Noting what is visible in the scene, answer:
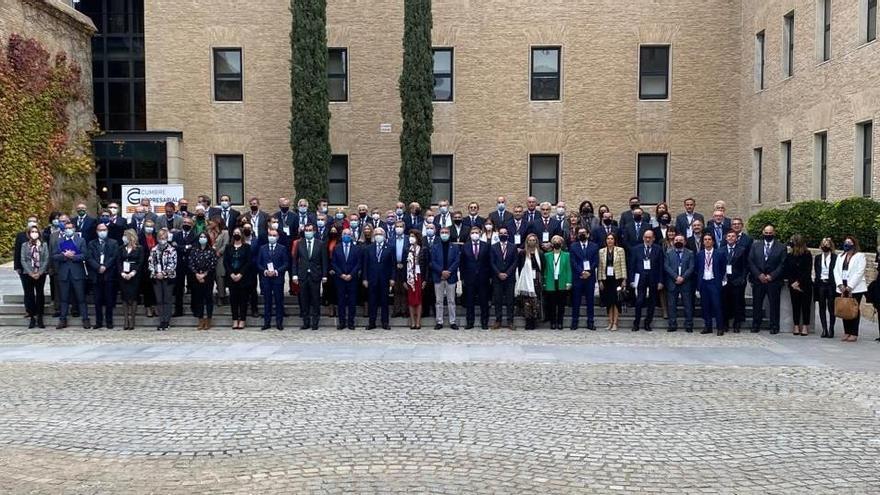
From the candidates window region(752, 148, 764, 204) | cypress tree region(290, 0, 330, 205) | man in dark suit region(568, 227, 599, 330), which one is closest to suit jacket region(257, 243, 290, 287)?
man in dark suit region(568, 227, 599, 330)

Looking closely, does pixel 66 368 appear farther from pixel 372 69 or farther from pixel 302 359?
pixel 372 69

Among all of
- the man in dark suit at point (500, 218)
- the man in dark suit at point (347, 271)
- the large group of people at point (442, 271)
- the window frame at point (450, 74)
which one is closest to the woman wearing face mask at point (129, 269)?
the large group of people at point (442, 271)

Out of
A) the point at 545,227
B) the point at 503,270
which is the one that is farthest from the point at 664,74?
the point at 503,270

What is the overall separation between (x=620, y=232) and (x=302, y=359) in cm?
713

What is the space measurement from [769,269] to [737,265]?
56cm

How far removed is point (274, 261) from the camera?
1484 centimetres

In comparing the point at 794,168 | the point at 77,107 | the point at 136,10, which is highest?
the point at 136,10

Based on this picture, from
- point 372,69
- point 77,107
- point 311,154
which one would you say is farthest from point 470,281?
point 77,107

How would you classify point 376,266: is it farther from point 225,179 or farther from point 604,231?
point 225,179

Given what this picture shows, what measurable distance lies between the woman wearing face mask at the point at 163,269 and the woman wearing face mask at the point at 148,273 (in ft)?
1.25

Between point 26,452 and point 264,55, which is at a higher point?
point 264,55

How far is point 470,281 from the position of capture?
590 inches

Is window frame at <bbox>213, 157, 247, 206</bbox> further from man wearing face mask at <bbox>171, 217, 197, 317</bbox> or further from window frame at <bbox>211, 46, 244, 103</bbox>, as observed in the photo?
man wearing face mask at <bbox>171, 217, 197, 317</bbox>

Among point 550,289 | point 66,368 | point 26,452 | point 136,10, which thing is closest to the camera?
point 26,452
